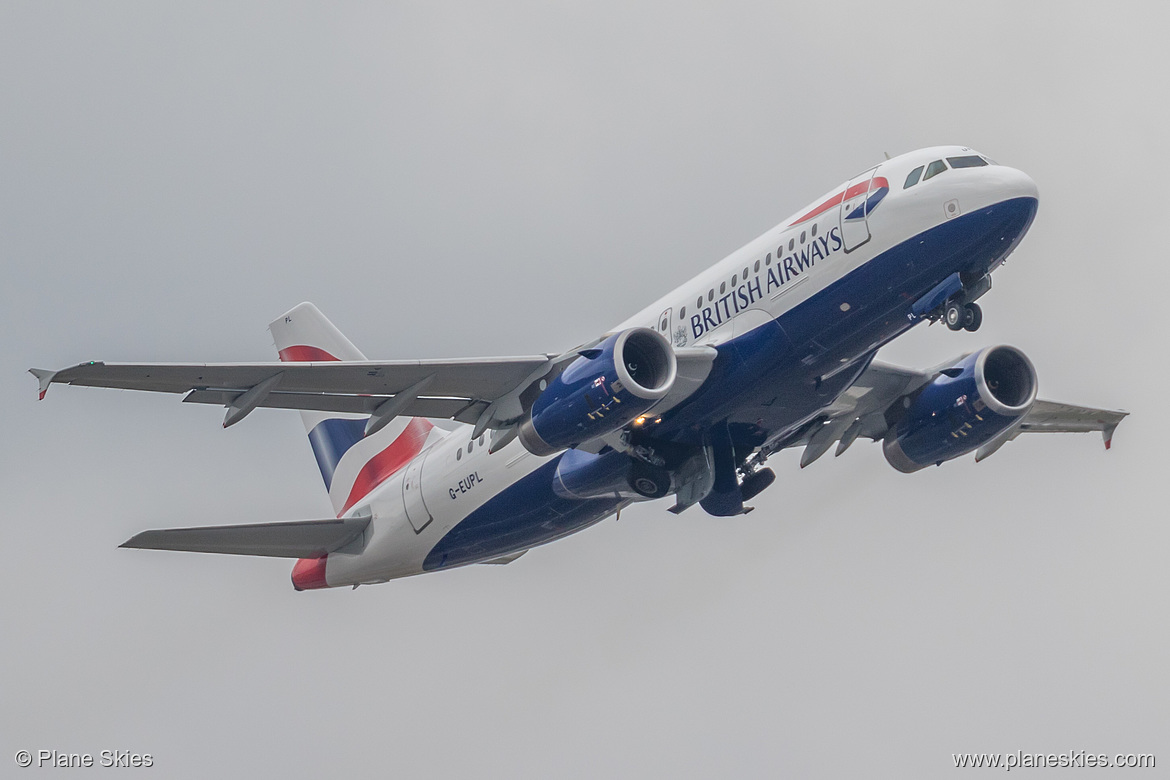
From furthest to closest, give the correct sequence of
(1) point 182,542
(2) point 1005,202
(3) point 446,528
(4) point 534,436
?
(3) point 446,528, (1) point 182,542, (4) point 534,436, (2) point 1005,202

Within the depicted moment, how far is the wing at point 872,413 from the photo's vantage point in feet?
98.6

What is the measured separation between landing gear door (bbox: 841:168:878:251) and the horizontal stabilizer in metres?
13.3

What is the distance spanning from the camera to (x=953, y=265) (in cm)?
2377

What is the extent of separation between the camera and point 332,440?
34.7 metres

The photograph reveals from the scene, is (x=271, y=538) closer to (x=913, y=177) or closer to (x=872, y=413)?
(x=872, y=413)

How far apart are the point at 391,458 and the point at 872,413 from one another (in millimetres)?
11522

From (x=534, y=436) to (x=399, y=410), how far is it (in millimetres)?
2900

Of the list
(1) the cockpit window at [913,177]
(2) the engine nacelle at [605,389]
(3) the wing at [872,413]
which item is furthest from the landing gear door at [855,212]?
(3) the wing at [872,413]

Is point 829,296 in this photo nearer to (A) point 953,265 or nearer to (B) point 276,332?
(A) point 953,265

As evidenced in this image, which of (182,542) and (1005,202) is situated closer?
(1005,202)

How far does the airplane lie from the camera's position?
2395cm

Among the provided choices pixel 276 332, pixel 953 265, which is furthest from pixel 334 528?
pixel 953 265

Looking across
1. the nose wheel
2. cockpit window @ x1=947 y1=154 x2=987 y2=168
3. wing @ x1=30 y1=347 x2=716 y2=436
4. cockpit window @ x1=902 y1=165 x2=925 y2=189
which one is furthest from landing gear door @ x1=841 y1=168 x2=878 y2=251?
wing @ x1=30 y1=347 x2=716 y2=436

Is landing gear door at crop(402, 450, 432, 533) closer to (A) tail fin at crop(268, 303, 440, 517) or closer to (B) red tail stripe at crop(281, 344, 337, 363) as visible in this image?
(A) tail fin at crop(268, 303, 440, 517)
